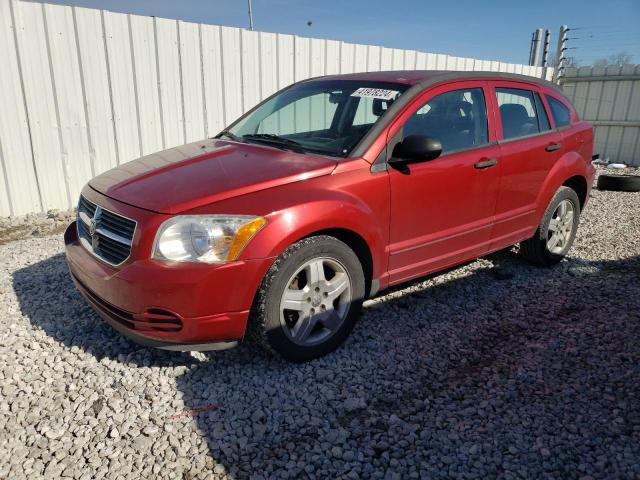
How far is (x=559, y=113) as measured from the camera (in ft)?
15.5

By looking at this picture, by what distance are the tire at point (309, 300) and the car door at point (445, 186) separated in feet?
1.47

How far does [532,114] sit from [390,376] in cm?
293

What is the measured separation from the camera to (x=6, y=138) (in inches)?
227

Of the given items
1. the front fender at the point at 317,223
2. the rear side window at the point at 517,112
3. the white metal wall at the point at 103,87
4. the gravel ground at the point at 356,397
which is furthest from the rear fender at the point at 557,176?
the white metal wall at the point at 103,87

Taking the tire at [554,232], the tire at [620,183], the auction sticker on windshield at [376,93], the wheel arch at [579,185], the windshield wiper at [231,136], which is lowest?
the tire at [620,183]

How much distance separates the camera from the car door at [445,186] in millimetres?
3357

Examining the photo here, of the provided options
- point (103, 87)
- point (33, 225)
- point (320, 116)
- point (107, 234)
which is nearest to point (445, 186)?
point (320, 116)

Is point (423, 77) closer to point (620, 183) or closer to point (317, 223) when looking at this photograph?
point (317, 223)

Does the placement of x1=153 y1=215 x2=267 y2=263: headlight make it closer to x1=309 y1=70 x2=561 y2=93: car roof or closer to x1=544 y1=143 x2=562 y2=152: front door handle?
x1=309 y1=70 x2=561 y2=93: car roof

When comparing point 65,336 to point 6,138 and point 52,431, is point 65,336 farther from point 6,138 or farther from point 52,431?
point 6,138

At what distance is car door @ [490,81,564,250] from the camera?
402cm

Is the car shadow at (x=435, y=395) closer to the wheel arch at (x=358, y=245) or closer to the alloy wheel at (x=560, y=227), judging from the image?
the wheel arch at (x=358, y=245)

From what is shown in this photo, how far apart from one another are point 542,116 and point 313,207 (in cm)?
290

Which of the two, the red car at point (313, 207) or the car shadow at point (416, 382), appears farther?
the red car at point (313, 207)
